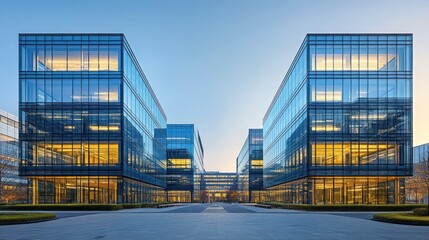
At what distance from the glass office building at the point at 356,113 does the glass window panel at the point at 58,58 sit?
120 feet

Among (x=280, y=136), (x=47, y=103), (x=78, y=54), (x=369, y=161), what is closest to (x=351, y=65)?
(x=369, y=161)

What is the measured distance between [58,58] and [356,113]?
4521 centimetres

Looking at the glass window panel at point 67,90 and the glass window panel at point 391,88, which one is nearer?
the glass window panel at point 391,88

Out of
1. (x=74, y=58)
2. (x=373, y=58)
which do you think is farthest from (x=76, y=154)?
(x=373, y=58)

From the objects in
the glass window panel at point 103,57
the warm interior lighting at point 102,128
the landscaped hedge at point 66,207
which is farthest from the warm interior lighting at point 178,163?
the landscaped hedge at point 66,207

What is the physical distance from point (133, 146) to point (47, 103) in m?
15.4

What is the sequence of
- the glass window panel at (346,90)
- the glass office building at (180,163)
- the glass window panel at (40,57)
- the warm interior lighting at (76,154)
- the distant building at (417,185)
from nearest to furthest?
the distant building at (417,185) < the glass window panel at (346,90) < the warm interior lighting at (76,154) < the glass window panel at (40,57) < the glass office building at (180,163)

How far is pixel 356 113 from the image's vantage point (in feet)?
174

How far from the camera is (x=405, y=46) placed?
53.6m

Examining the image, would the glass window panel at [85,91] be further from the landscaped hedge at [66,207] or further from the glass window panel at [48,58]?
the landscaped hedge at [66,207]

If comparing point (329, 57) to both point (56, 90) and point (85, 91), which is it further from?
point (56, 90)

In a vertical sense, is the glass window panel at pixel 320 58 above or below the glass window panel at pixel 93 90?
above

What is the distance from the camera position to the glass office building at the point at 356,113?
52.7 meters

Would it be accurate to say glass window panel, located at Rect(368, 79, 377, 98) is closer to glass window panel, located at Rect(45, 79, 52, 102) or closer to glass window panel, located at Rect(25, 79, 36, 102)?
glass window panel, located at Rect(45, 79, 52, 102)
